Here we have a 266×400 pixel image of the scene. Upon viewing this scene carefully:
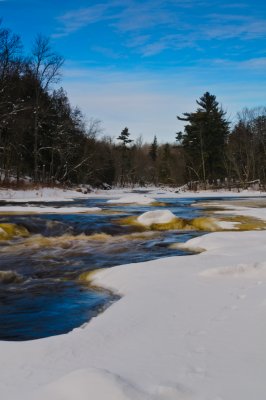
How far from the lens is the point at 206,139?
49656 mm

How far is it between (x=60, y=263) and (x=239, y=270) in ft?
11.6

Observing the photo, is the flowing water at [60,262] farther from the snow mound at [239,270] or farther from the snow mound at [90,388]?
the snow mound at [90,388]

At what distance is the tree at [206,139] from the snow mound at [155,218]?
35.1 m

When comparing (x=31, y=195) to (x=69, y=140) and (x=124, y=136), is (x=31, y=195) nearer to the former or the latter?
(x=69, y=140)

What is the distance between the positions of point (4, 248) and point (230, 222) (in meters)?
6.24

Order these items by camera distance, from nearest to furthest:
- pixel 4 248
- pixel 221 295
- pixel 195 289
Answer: pixel 221 295
pixel 195 289
pixel 4 248

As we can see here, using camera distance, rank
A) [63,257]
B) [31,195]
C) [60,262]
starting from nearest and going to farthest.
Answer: [60,262] < [63,257] < [31,195]

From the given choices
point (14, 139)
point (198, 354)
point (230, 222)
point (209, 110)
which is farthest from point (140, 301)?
point (209, 110)

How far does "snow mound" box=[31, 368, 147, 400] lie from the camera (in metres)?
2.57

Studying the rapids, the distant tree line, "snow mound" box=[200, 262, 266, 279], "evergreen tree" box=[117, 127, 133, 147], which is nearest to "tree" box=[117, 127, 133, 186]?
"evergreen tree" box=[117, 127, 133, 147]

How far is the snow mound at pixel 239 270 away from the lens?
5.79 m

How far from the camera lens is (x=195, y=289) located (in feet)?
17.5

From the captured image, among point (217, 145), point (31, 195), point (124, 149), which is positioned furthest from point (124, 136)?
point (31, 195)

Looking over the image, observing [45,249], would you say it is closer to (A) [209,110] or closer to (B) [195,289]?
(B) [195,289]
